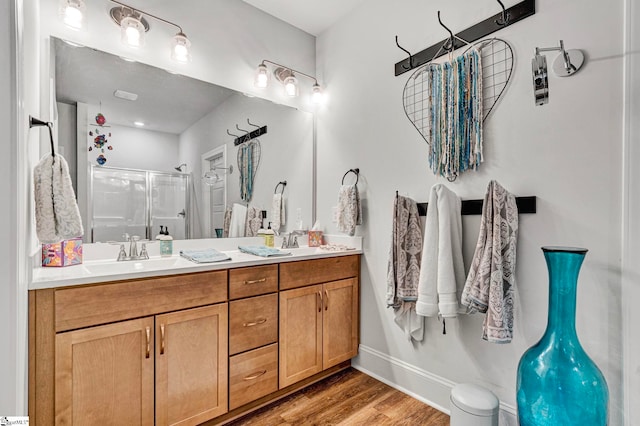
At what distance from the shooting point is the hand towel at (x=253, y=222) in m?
2.42

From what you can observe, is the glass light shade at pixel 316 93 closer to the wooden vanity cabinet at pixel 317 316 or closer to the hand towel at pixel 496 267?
the wooden vanity cabinet at pixel 317 316

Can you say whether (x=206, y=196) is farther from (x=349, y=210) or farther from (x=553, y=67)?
(x=553, y=67)

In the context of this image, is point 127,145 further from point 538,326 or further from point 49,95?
point 538,326

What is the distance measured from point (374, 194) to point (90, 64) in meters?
1.89

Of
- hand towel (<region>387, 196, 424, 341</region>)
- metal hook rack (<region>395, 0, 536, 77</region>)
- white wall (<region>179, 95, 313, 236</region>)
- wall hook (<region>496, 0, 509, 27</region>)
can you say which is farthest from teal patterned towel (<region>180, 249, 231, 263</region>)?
wall hook (<region>496, 0, 509, 27</region>)

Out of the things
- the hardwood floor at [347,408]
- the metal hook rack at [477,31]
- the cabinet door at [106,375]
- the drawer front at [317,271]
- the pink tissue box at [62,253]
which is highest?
the metal hook rack at [477,31]

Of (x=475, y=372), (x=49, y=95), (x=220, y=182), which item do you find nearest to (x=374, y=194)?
(x=220, y=182)

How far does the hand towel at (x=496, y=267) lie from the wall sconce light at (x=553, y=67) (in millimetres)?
455

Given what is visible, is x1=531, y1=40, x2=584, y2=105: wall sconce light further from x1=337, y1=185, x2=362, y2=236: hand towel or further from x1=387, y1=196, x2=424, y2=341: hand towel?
x1=337, y1=185, x2=362, y2=236: hand towel

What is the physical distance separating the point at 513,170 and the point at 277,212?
1.66 meters

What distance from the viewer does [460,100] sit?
1.79 m

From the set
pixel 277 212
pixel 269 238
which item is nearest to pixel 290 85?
pixel 277 212

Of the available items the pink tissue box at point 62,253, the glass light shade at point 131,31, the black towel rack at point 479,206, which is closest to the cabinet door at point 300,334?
the black towel rack at point 479,206

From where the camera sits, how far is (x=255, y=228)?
246cm
